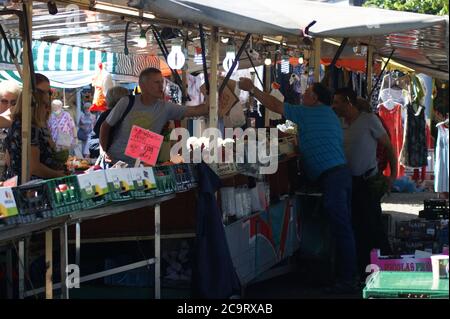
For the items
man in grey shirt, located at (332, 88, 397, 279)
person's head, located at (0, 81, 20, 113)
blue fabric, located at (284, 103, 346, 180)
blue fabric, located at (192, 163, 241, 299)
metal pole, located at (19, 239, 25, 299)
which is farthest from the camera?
man in grey shirt, located at (332, 88, 397, 279)

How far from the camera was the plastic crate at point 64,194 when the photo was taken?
4.68 meters

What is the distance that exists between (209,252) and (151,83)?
1443 millimetres

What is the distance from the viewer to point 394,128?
14711mm

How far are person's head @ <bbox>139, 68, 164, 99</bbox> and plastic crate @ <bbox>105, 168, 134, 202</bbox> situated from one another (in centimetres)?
126

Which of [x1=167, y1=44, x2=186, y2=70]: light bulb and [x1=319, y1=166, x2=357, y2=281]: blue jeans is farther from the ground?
[x1=167, y1=44, x2=186, y2=70]: light bulb

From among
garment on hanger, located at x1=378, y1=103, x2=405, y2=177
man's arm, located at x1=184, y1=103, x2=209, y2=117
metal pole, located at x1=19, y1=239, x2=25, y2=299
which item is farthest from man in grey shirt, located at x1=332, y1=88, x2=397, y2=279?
garment on hanger, located at x1=378, y1=103, x2=405, y2=177

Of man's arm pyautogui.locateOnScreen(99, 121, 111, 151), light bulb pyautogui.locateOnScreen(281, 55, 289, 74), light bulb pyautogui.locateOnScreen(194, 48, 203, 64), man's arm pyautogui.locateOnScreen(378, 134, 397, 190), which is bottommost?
man's arm pyautogui.locateOnScreen(378, 134, 397, 190)

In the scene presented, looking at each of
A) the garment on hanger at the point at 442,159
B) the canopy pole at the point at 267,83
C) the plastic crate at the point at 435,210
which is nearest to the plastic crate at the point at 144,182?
the plastic crate at the point at 435,210

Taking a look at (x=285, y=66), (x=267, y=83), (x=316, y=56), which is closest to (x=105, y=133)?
(x=316, y=56)

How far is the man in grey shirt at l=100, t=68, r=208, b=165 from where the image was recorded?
6516mm

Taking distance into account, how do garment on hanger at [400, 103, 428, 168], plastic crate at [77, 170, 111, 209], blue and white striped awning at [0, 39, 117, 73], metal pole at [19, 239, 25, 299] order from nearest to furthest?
plastic crate at [77, 170, 111, 209] → metal pole at [19, 239, 25, 299] → blue and white striped awning at [0, 39, 117, 73] → garment on hanger at [400, 103, 428, 168]

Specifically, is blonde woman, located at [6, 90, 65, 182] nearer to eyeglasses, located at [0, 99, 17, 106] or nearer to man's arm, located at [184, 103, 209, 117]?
eyeglasses, located at [0, 99, 17, 106]

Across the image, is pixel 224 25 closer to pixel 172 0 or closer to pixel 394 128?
pixel 172 0

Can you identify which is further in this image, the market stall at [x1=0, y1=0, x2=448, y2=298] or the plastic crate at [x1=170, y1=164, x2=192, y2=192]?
the plastic crate at [x1=170, y1=164, x2=192, y2=192]
